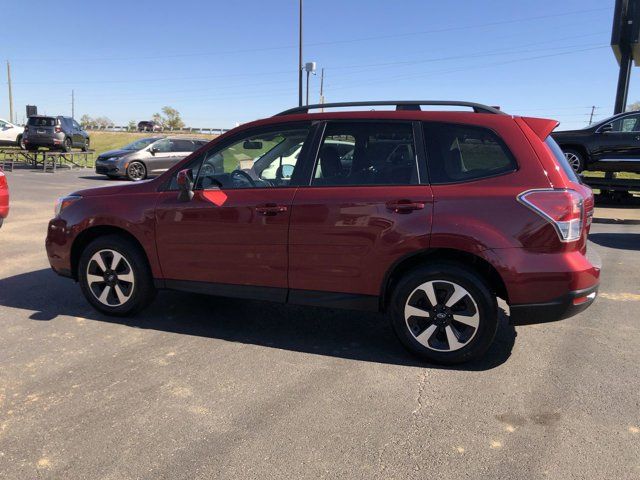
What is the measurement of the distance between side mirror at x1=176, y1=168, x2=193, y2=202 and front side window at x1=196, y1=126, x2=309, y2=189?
11 cm

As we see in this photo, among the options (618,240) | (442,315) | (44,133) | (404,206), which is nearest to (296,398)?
(442,315)

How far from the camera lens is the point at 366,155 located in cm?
375

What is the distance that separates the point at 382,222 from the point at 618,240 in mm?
6534

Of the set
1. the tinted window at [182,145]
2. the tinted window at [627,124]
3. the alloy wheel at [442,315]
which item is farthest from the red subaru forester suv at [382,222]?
the tinted window at [182,145]

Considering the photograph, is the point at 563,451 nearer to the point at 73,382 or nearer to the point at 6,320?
the point at 73,382

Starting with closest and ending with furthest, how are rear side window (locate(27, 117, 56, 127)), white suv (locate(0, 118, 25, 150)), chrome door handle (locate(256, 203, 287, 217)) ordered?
chrome door handle (locate(256, 203, 287, 217))
rear side window (locate(27, 117, 56, 127))
white suv (locate(0, 118, 25, 150))

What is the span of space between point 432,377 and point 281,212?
5.26ft

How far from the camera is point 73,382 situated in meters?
3.31

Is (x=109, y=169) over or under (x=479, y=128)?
under

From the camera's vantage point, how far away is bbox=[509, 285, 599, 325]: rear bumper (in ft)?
11.0

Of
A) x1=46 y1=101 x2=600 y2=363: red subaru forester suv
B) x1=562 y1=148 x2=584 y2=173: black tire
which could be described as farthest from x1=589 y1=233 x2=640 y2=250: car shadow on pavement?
x1=46 y1=101 x2=600 y2=363: red subaru forester suv

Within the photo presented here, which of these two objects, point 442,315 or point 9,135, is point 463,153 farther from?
point 9,135

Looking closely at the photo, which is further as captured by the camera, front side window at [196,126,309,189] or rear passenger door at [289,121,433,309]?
front side window at [196,126,309,189]

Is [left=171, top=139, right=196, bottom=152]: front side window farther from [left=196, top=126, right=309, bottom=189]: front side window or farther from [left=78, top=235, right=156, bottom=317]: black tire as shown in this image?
[left=196, top=126, right=309, bottom=189]: front side window
